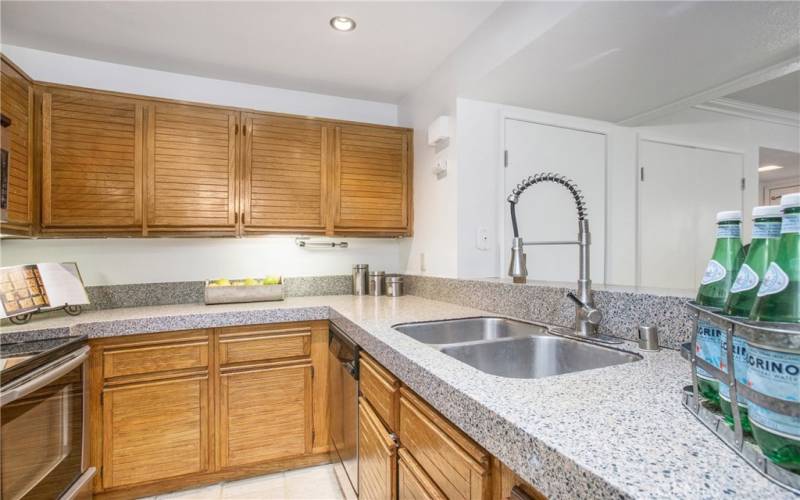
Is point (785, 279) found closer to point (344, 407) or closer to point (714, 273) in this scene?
point (714, 273)

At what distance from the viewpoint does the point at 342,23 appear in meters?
1.85

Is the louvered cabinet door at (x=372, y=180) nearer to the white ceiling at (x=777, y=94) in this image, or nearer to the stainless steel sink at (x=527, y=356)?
the stainless steel sink at (x=527, y=356)

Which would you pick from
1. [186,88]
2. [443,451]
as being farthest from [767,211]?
[186,88]

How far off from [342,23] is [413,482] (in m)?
1.95

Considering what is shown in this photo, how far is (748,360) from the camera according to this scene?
465mm

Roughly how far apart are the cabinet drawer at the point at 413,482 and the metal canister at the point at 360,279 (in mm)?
1589

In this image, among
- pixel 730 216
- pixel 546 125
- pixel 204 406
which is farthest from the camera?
pixel 546 125

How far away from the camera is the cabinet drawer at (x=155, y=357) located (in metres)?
1.78

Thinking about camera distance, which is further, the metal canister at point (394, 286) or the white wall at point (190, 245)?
the metal canister at point (394, 286)

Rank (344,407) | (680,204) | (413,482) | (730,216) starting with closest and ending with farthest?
(730,216)
(413,482)
(344,407)
(680,204)

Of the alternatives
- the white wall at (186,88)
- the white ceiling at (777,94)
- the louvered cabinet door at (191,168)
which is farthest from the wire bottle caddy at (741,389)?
the white ceiling at (777,94)

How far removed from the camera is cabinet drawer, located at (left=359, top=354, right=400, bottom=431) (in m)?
1.14

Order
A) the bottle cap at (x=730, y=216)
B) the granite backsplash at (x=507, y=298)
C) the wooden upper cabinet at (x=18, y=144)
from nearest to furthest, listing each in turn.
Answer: the bottle cap at (x=730, y=216) → the granite backsplash at (x=507, y=298) → the wooden upper cabinet at (x=18, y=144)

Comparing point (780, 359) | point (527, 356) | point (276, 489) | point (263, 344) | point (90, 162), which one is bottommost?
point (276, 489)
